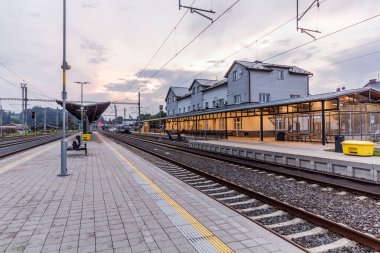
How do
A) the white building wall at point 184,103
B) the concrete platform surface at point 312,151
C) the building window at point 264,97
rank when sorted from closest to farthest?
the concrete platform surface at point 312,151 < the building window at point 264,97 < the white building wall at point 184,103

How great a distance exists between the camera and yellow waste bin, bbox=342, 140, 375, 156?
1234 centimetres

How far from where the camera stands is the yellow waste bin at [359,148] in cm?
1234

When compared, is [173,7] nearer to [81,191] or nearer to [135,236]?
[81,191]

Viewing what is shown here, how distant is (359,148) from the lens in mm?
12609

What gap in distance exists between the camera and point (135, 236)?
4277 millimetres

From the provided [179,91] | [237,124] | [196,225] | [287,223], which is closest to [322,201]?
[287,223]

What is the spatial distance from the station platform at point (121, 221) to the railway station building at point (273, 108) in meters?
16.7

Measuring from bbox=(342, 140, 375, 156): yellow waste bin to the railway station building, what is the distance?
643 centimetres

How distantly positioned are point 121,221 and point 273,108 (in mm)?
23334

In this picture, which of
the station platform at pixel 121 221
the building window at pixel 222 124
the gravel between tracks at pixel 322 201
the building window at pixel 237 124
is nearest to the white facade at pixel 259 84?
the building window at pixel 237 124

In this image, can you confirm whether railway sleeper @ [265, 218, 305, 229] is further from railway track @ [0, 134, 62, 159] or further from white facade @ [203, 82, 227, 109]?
white facade @ [203, 82, 227, 109]

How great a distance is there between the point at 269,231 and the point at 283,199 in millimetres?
3117

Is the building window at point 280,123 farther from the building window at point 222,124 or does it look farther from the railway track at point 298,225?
the railway track at point 298,225

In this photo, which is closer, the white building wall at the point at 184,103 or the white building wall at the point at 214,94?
the white building wall at the point at 214,94
